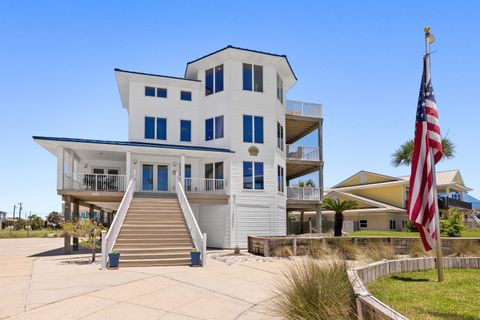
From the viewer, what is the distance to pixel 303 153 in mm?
29797

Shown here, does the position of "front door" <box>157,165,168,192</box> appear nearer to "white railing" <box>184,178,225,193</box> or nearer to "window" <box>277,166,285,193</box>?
"white railing" <box>184,178,225,193</box>

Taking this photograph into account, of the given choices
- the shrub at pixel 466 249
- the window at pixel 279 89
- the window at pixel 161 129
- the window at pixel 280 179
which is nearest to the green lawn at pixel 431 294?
the shrub at pixel 466 249

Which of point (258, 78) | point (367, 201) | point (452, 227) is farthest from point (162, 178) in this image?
point (367, 201)

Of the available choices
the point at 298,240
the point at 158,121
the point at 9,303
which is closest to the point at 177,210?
the point at 298,240

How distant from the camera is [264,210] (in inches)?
1009

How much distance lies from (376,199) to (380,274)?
35146mm

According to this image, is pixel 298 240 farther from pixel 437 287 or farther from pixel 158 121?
pixel 158 121

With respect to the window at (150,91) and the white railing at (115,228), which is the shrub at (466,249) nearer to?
the white railing at (115,228)

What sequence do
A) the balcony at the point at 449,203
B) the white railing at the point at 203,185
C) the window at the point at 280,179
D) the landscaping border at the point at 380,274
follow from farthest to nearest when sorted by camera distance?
the balcony at the point at 449,203
the window at the point at 280,179
the white railing at the point at 203,185
the landscaping border at the point at 380,274

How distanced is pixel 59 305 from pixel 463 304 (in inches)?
314

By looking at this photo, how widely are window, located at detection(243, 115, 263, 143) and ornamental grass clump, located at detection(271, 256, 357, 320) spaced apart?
61.4 ft

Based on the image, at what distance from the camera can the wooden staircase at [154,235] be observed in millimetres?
15227

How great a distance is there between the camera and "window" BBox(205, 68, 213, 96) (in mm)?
26938

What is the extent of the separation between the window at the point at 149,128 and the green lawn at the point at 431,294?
19348 mm
